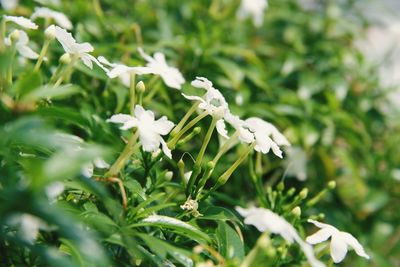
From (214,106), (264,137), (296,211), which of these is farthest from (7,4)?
(296,211)

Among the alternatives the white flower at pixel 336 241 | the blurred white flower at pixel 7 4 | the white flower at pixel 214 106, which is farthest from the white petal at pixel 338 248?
the blurred white flower at pixel 7 4

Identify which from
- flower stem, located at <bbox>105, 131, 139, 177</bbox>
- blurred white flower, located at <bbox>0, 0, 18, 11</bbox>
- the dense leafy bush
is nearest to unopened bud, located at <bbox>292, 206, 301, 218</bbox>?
the dense leafy bush

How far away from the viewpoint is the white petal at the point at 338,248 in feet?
3.67

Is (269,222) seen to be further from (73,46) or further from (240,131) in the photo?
(73,46)

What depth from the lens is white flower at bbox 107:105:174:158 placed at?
1.04 meters

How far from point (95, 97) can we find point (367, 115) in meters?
1.29

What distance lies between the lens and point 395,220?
2.49 metres

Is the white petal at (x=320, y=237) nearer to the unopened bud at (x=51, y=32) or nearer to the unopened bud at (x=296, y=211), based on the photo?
the unopened bud at (x=296, y=211)

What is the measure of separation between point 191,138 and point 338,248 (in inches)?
20.7

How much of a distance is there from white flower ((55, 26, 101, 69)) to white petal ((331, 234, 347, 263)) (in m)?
0.57

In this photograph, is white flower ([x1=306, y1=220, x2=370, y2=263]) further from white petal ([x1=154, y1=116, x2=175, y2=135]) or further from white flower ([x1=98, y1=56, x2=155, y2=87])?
white flower ([x1=98, y1=56, x2=155, y2=87])

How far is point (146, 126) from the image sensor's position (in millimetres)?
1064

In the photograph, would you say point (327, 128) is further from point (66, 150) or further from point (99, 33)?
point (66, 150)

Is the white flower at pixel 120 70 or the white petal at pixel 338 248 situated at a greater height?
the white flower at pixel 120 70
